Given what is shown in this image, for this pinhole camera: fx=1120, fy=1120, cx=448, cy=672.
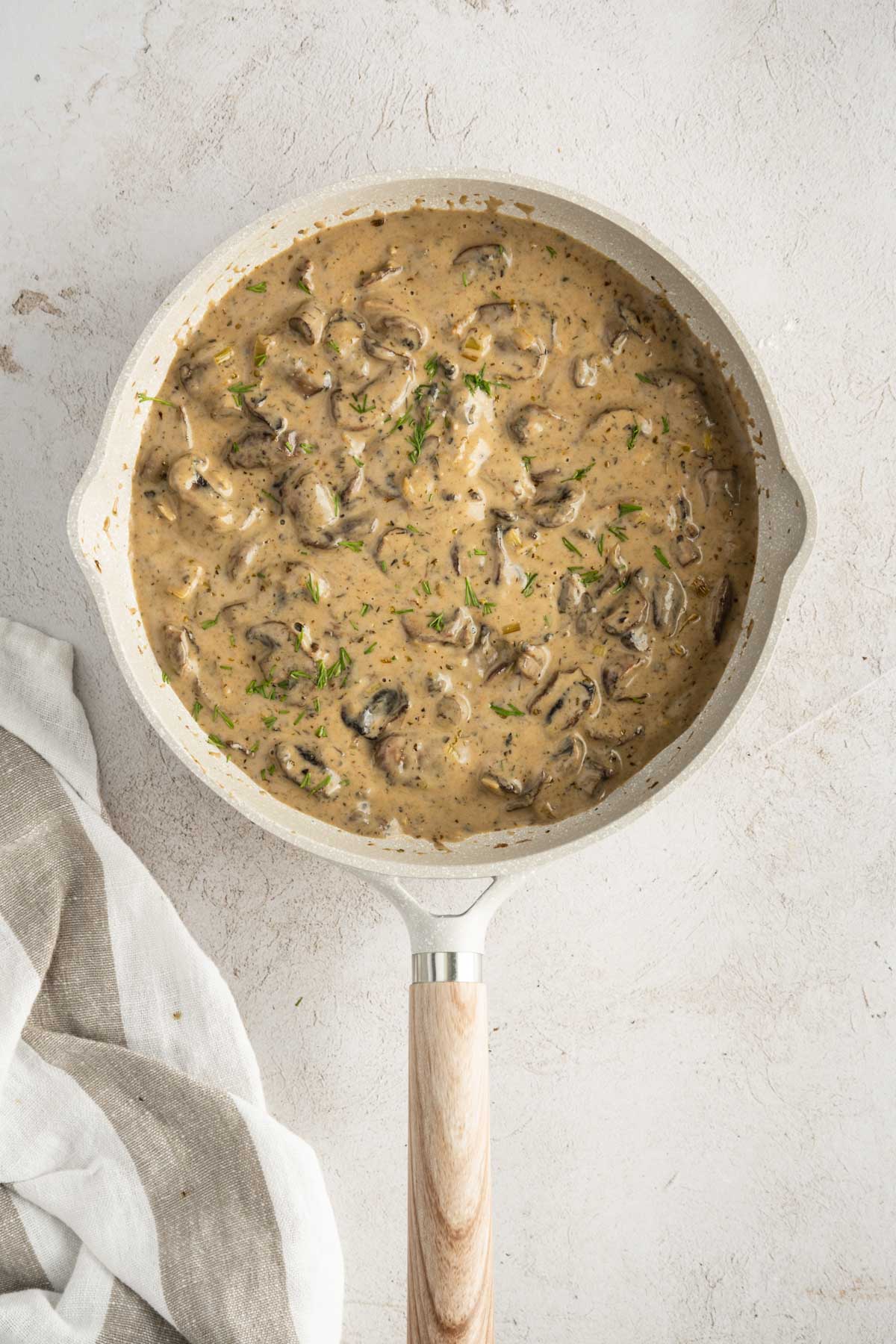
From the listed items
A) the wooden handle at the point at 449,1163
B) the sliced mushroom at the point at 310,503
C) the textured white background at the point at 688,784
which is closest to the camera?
the wooden handle at the point at 449,1163

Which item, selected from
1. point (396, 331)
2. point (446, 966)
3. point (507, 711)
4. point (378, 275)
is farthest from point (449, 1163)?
point (378, 275)

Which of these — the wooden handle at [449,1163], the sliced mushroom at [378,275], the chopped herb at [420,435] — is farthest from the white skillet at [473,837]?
the chopped herb at [420,435]

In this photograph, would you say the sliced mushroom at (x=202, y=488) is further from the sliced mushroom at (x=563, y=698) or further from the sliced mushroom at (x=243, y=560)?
the sliced mushroom at (x=563, y=698)

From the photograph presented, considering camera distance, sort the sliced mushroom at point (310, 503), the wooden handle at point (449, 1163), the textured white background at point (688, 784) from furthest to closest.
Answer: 1. the textured white background at point (688, 784)
2. the sliced mushroom at point (310, 503)
3. the wooden handle at point (449, 1163)

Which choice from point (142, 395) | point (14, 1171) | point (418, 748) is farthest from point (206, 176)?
point (14, 1171)

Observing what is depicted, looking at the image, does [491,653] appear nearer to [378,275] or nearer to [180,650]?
[180,650]

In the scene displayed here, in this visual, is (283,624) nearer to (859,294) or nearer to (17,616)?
(17,616)

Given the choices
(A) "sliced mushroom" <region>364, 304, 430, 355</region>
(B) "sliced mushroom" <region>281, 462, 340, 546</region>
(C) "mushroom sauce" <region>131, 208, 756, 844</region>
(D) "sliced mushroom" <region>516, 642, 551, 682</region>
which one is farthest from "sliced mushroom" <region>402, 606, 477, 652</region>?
(A) "sliced mushroom" <region>364, 304, 430, 355</region>
